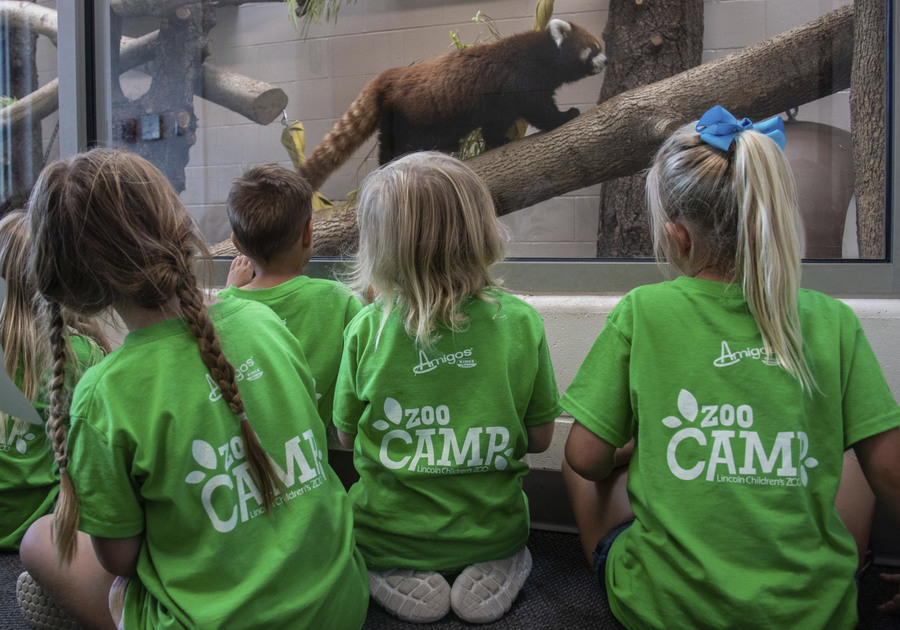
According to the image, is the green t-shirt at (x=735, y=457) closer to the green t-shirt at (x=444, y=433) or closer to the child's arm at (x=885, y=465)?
the child's arm at (x=885, y=465)

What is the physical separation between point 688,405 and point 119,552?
1.06m

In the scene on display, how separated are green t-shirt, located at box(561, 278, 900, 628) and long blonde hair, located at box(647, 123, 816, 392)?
0.04 m

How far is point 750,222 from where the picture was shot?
4.26 ft

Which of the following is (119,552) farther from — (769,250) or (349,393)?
(769,250)

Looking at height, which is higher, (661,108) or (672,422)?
(661,108)

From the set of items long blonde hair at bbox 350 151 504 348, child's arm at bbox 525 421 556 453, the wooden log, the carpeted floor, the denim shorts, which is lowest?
the carpeted floor

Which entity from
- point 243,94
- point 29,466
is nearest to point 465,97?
point 243,94

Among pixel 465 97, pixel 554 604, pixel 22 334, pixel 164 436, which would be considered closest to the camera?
pixel 164 436

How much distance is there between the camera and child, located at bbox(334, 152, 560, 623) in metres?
1.57

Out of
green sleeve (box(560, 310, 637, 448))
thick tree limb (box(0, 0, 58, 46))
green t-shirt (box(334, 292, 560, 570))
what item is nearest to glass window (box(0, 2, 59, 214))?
thick tree limb (box(0, 0, 58, 46))

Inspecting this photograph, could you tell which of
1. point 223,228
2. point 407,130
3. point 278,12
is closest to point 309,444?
point 407,130

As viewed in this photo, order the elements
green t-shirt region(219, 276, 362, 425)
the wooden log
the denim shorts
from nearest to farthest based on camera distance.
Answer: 1. the denim shorts
2. green t-shirt region(219, 276, 362, 425)
3. the wooden log

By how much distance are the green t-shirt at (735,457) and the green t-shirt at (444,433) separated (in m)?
0.29

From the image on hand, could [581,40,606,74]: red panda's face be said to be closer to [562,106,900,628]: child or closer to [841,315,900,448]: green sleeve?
[562,106,900,628]: child
